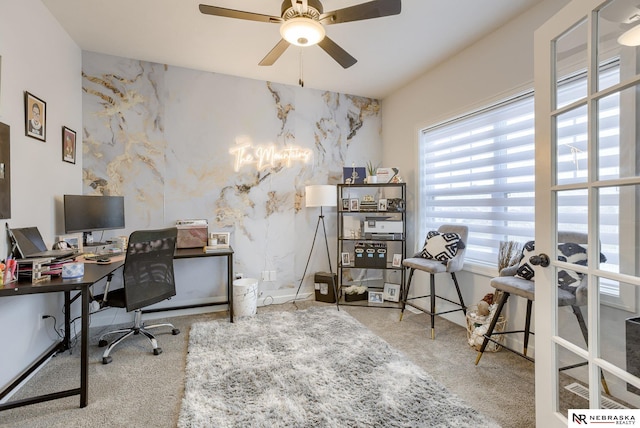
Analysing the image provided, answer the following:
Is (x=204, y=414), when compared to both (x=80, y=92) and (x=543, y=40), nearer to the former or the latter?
(x=543, y=40)

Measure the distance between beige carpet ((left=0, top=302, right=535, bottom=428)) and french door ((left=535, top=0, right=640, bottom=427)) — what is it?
45 centimetres

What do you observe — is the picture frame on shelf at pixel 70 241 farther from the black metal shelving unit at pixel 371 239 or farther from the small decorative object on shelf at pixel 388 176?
the small decorative object on shelf at pixel 388 176

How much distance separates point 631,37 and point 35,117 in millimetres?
3334

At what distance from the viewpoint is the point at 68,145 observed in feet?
8.42

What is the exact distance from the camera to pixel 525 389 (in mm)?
1867

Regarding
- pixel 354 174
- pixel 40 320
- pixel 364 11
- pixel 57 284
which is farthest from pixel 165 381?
pixel 354 174

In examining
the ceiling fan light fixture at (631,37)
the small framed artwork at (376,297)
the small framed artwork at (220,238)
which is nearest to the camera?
the ceiling fan light fixture at (631,37)

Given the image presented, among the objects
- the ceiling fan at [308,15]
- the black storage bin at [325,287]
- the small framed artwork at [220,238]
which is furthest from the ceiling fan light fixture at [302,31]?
the black storage bin at [325,287]

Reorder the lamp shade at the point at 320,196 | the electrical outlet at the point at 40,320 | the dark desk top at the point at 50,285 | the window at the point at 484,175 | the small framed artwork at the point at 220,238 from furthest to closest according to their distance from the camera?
the lamp shade at the point at 320,196, the small framed artwork at the point at 220,238, the window at the point at 484,175, the electrical outlet at the point at 40,320, the dark desk top at the point at 50,285

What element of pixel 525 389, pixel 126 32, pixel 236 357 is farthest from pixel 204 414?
pixel 126 32

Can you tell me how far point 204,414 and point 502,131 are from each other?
3.07m

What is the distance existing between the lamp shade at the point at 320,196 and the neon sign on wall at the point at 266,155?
1.61ft

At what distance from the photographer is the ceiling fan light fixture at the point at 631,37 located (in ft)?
3.51

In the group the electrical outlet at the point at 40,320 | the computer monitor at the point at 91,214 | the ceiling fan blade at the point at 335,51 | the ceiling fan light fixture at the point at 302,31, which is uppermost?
the ceiling fan blade at the point at 335,51
